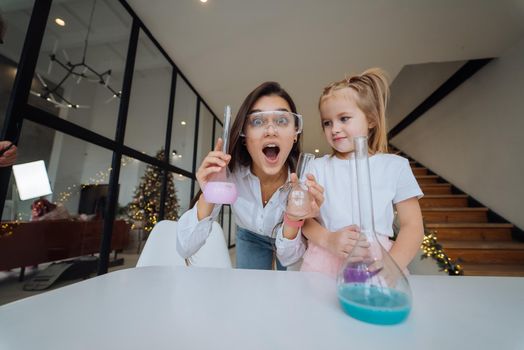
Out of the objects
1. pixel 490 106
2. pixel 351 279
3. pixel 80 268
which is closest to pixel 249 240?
pixel 351 279

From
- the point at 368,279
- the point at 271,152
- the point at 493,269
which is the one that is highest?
the point at 271,152

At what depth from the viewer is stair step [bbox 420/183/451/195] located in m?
3.97

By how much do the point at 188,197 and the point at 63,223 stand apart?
6.59ft

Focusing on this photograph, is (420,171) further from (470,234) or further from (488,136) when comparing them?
(470,234)

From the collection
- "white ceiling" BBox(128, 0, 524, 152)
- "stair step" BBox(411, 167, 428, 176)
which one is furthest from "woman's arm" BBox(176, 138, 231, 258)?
"stair step" BBox(411, 167, 428, 176)

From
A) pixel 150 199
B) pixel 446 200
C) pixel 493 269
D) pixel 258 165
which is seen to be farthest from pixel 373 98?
pixel 446 200

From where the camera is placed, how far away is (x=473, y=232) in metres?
2.94

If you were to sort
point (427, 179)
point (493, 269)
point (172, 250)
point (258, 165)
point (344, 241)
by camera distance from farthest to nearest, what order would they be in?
1. point (427, 179)
2. point (493, 269)
3. point (258, 165)
4. point (172, 250)
5. point (344, 241)

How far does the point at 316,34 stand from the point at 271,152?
92.3 inches

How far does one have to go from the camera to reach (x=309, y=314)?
1.38ft

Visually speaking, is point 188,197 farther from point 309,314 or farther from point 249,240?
point 309,314

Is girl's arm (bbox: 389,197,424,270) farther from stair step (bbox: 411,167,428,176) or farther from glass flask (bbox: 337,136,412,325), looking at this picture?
stair step (bbox: 411,167,428,176)

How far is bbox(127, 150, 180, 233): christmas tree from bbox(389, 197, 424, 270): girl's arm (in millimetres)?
2786

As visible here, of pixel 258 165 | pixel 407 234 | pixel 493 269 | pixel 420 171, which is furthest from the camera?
pixel 420 171
